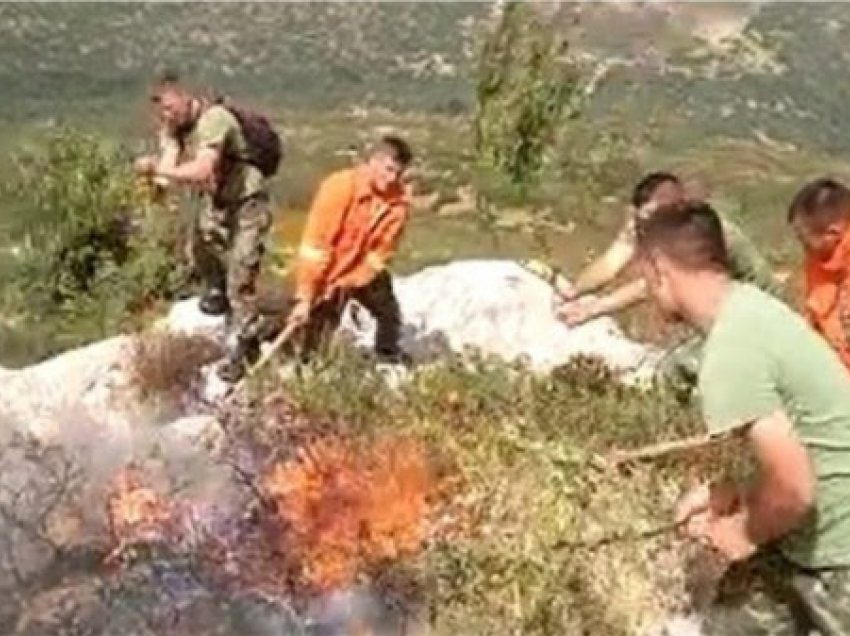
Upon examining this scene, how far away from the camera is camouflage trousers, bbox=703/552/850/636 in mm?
6727

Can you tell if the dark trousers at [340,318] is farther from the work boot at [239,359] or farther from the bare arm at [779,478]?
the bare arm at [779,478]

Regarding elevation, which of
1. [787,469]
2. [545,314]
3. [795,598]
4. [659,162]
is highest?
[787,469]

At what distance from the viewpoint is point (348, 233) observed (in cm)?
1292

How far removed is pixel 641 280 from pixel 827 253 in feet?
3.18

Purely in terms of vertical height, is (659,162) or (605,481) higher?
(605,481)

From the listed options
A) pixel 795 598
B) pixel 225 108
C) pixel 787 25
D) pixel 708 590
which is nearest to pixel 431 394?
pixel 225 108

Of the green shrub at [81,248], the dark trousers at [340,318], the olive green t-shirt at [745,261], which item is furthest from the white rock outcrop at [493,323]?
the olive green t-shirt at [745,261]

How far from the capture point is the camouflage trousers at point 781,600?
673 centimetres

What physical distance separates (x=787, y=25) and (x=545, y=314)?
149278 mm

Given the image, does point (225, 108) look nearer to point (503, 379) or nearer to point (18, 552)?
point (503, 379)

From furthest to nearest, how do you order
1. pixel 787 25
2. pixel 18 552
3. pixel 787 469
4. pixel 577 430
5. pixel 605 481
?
pixel 787 25 < pixel 577 430 < pixel 18 552 < pixel 605 481 < pixel 787 469

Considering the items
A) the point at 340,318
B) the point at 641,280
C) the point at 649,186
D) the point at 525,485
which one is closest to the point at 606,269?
the point at 641,280

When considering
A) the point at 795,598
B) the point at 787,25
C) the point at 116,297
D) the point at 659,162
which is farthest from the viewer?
the point at 787,25

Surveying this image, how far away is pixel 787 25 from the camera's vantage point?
161500 mm
